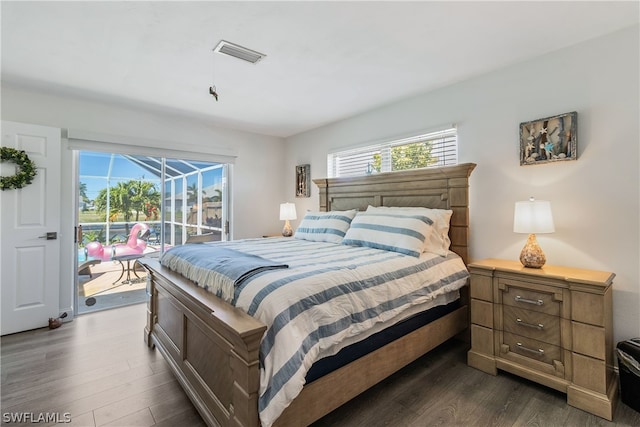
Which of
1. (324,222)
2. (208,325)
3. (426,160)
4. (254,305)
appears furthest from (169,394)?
(426,160)

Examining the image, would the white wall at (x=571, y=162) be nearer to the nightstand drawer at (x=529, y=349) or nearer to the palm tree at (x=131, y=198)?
the nightstand drawer at (x=529, y=349)

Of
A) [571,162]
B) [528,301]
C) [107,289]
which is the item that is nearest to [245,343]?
[528,301]

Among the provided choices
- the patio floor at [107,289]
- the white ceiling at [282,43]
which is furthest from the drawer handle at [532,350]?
the patio floor at [107,289]

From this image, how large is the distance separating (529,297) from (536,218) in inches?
22.0

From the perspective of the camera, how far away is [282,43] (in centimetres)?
221

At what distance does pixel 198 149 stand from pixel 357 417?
12.2 ft

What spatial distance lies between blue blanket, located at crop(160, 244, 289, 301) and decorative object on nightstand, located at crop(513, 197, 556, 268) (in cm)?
175

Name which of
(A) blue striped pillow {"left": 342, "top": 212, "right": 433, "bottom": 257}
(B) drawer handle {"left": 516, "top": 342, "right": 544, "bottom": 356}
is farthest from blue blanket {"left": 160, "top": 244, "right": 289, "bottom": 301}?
(B) drawer handle {"left": 516, "top": 342, "right": 544, "bottom": 356}

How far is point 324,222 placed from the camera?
335 centimetres

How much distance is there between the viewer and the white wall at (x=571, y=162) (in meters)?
2.02

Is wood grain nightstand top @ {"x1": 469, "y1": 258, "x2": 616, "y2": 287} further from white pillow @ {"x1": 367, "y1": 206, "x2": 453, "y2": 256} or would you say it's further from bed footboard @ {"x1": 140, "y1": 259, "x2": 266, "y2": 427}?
bed footboard @ {"x1": 140, "y1": 259, "x2": 266, "y2": 427}

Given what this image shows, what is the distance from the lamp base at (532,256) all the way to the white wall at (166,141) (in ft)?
12.1

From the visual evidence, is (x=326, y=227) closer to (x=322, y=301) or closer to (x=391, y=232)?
(x=391, y=232)

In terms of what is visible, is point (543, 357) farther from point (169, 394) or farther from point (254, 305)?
point (169, 394)
